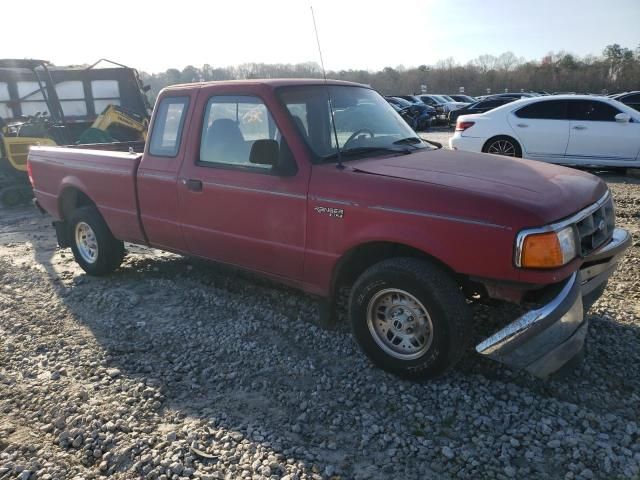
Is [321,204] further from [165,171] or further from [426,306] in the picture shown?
[165,171]

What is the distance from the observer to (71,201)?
229 inches

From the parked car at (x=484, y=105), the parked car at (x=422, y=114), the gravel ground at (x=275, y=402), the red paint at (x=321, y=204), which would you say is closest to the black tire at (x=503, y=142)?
the gravel ground at (x=275, y=402)

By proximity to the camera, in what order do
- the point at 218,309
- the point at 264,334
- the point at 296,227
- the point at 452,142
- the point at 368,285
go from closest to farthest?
the point at 368,285 → the point at 296,227 → the point at 264,334 → the point at 218,309 → the point at 452,142

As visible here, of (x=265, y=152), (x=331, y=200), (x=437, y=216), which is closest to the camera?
(x=437, y=216)

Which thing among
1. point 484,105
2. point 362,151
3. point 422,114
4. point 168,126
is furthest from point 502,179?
point 422,114

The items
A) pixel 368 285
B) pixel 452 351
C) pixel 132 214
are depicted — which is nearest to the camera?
pixel 452 351

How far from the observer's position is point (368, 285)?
11.1 feet

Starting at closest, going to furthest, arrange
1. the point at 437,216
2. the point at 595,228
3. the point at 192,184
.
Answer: the point at 437,216, the point at 595,228, the point at 192,184

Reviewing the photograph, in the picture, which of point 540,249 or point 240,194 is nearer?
point 540,249

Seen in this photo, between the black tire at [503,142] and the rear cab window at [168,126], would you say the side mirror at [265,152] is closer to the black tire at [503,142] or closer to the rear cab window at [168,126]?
the rear cab window at [168,126]

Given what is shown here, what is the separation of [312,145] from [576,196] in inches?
70.5

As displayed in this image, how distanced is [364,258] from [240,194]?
3.61 feet

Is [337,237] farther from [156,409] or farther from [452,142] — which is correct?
[452,142]

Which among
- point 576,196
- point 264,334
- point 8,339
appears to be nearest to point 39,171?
point 8,339
